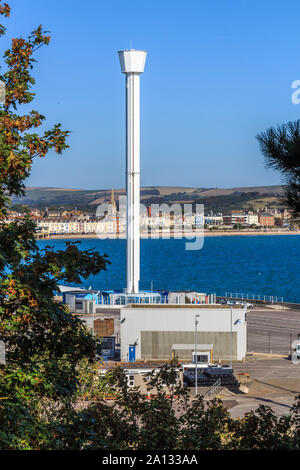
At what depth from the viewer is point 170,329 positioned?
1636 inches

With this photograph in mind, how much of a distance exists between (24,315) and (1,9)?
13.3 ft

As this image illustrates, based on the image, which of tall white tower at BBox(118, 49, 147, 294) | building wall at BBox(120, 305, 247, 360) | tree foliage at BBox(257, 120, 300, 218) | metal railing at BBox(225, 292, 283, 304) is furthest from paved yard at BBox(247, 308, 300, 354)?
tree foliage at BBox(257, 120, 300, 218)

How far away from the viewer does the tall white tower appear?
62344mm

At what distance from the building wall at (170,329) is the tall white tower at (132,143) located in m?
23.7

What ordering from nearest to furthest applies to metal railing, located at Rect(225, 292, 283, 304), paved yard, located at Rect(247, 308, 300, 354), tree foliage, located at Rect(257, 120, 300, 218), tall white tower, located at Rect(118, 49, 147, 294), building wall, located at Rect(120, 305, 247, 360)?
Answer: tree foliage, located at Rect(257, 120, 300, 218) < building wall, located at Rect(120, 305, 247, 360) < paved yard, located at Rect(247, 308, 300, 354) < tall white tower, located at Rect(118, 49, 147, 294) < metal railing, located at Rect(225, 292, 283, 304)

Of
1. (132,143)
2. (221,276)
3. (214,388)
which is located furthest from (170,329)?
(221,276)

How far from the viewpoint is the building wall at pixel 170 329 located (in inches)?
1630

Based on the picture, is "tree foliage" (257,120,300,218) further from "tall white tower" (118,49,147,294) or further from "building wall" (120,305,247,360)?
"tall white tower" (118,49,147,294)

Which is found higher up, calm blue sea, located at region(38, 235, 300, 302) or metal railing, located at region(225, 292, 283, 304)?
metal railing, located at region(225, 292, 283, 304)

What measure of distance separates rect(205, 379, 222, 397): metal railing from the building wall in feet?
23.6

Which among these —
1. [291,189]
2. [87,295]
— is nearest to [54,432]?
[291,189]

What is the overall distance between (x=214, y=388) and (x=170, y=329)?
27.8 ft
